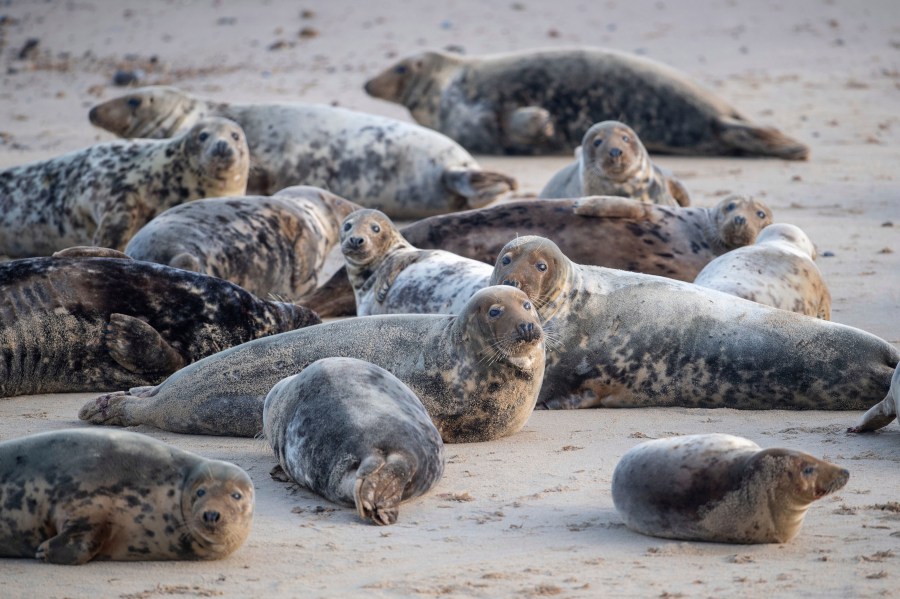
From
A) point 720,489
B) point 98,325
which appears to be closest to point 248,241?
point 98,325

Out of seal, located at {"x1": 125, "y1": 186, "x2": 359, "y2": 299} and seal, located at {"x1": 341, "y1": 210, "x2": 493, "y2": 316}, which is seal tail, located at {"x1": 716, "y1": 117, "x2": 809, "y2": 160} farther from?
seal, located at {"x1": 341, "y1": 210, "x2": 493, "y2": 316}

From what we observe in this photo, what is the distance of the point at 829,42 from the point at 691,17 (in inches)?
77.5

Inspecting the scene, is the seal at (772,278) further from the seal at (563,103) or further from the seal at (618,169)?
the seal at (563,103)

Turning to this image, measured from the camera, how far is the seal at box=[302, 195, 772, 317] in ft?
23.5

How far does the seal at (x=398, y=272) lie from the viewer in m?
6.26

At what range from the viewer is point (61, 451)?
3787 millimetres

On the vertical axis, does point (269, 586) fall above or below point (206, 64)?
above

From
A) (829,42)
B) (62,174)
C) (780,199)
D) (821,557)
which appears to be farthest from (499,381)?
(829,42)

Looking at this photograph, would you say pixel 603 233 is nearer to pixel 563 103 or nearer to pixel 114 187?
pixel 114 187

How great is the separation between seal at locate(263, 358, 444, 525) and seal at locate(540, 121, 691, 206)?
3.84 meters

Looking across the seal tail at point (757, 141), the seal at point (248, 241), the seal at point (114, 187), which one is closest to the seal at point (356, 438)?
the seal at point (248, 241)

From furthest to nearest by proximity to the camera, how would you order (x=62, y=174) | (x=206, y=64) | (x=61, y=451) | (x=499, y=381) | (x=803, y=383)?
1. (x=206, y=64)
2. (x=62, y=174)
3. (x=803, y=383)
4. (x=499, y=381)
5. (x=61, y=451)

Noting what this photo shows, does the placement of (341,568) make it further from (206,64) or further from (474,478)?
(206,64)

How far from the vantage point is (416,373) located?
5145 mm
